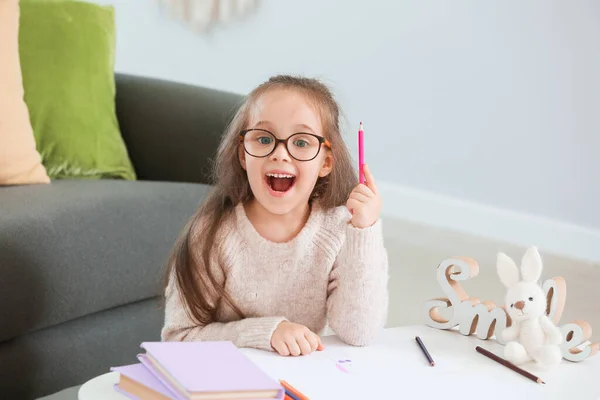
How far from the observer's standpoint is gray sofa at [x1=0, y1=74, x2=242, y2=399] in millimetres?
1687

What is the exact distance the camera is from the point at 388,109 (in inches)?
142

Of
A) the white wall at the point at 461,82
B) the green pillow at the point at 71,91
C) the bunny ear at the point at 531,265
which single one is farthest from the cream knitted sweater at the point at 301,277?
the white wall at the point at 461,82

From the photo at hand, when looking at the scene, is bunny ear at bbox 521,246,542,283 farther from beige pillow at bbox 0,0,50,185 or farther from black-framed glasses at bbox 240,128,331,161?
beige pillow at bbox 0,0,50,185

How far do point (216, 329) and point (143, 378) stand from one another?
320 millimetres

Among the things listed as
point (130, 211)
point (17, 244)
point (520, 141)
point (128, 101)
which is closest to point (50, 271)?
point (17, 244)

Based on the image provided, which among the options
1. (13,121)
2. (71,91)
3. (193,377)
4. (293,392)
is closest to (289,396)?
(293,392)

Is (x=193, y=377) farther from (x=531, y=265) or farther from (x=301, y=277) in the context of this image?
(x=531, y=265)

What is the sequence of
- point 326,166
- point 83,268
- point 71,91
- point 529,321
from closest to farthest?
point 529,321, point 326,166, point 83,268, point 71,91

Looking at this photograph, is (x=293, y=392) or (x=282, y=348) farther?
(x=282, y=348)

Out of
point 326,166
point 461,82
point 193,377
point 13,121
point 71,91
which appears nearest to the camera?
point 193,377

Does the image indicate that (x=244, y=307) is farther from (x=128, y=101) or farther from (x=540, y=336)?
(x=128, y=101)

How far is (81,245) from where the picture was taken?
178 cm

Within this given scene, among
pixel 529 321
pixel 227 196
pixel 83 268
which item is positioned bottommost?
pixel 83 268

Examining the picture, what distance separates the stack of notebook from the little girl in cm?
20
